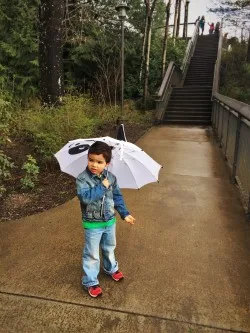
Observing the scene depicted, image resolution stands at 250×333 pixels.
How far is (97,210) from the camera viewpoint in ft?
8.59

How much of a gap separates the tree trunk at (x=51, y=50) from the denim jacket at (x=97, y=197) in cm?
663

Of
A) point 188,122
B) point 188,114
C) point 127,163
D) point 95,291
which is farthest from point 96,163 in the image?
point 188,114

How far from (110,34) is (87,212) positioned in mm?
14919

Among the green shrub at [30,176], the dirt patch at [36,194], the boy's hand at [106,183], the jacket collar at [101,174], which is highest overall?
the jacket collar at [101,174]

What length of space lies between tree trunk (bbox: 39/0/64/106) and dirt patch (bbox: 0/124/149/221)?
300 cm

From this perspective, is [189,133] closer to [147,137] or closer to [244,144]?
[147,137]

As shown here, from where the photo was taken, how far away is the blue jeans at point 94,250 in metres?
2.70

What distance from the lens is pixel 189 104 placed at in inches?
579

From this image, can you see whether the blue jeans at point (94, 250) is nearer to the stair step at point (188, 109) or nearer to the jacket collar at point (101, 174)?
the jacket collar at point (101, 174)

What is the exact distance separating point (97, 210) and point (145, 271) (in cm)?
95

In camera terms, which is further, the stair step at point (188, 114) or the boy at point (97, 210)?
the stair step at point (188, 114)

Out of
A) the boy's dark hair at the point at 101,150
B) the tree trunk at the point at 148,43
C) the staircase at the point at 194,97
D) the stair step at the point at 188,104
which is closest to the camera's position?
the boy's dark hair at the point at 101,150

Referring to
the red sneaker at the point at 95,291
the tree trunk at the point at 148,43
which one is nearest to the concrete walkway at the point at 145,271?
the red sneaker at the point at 95,291

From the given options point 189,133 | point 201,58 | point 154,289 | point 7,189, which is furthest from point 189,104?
point 154,289
